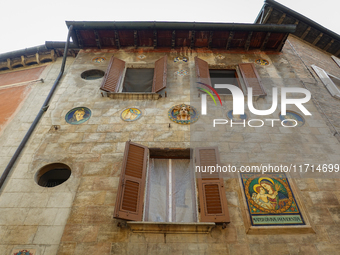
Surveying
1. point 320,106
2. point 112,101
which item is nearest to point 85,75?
point 112,101

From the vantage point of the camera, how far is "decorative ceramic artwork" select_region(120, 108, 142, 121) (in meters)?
9.25

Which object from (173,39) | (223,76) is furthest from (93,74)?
(223,76)

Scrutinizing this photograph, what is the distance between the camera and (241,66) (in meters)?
11.8

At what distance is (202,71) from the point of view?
11344 mm

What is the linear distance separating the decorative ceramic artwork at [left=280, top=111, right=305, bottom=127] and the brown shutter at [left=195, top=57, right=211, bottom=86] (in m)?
3.36

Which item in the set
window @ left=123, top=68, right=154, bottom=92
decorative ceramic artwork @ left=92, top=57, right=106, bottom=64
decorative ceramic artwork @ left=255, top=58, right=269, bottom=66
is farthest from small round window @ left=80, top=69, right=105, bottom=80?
decorative ceramic artwork @ left=255, top=58, right=269, bottom=66

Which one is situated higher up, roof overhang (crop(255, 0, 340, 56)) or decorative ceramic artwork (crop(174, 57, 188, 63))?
roof overhang (crop(255, 0, 340, 56))

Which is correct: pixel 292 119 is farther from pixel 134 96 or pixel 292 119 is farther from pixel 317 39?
pixel 317 39

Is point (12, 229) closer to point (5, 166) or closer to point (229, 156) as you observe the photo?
point (5, 166)

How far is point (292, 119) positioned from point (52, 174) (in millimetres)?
8576

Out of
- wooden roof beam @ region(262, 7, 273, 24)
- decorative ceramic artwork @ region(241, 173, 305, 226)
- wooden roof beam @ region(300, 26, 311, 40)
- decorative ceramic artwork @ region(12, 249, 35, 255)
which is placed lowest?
decorative ceramic artwork @ region(12, 249, 35, 255)

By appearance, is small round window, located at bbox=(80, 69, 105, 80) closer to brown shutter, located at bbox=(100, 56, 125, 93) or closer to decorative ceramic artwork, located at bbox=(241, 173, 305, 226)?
brown shutter, located at bbox=(100, 56, 125, 93)

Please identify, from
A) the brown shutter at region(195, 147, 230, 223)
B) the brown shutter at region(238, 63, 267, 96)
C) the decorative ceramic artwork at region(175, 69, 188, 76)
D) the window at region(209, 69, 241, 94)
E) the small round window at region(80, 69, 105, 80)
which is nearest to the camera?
the brown shutter at region(195, 147, 230, 223)

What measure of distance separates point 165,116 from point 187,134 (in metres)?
1.22
